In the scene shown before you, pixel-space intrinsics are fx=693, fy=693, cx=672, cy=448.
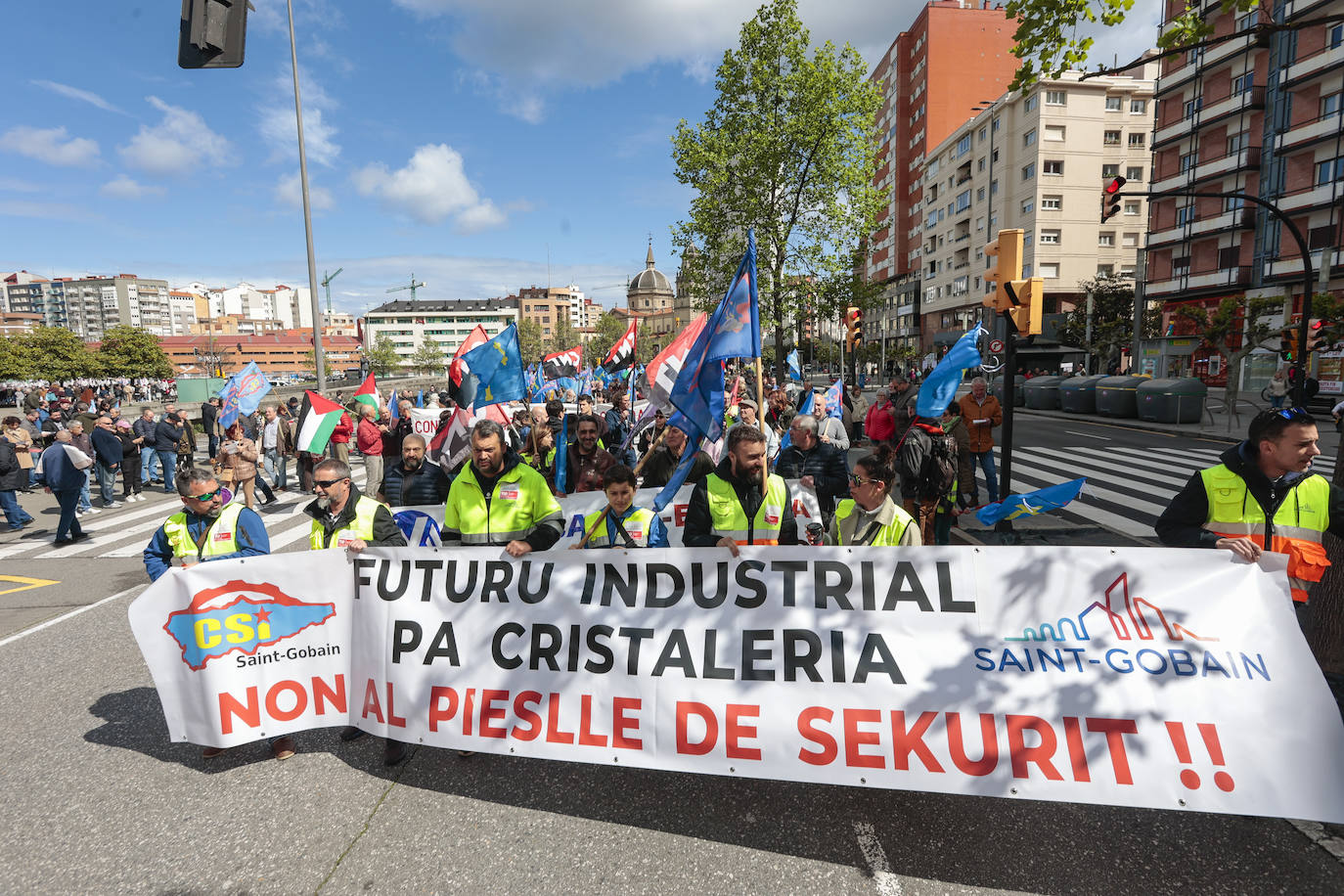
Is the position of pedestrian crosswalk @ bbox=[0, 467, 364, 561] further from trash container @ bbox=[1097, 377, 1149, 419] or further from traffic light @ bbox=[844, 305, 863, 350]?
trash container @ bbox=[1097, 377, 1149, 419]

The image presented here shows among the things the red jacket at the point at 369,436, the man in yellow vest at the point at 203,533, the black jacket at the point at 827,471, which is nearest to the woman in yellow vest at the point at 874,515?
the black jacket at the point at 827,471

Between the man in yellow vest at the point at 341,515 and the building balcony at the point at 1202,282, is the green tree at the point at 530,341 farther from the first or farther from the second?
the man in yellow vest at the point at 341,515

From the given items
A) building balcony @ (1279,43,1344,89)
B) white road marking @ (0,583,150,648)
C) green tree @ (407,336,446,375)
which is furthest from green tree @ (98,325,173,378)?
building balcony @ (1279,43,1344,89)

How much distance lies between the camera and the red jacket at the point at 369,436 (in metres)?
10.5

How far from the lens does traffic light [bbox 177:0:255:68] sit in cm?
474

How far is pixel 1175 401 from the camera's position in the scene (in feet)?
64.0

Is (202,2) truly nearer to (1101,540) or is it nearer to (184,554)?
(184,554)

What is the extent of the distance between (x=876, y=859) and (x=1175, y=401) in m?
21.4

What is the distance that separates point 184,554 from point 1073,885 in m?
4.96

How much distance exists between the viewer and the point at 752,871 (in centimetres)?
299

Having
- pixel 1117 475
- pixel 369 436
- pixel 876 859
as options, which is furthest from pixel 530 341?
pixel 876 859

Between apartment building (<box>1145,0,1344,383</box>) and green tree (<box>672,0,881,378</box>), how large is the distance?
15988 mm

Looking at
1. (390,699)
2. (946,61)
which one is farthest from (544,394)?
(946,61)

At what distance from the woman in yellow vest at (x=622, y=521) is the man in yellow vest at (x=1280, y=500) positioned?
306 centimetres
